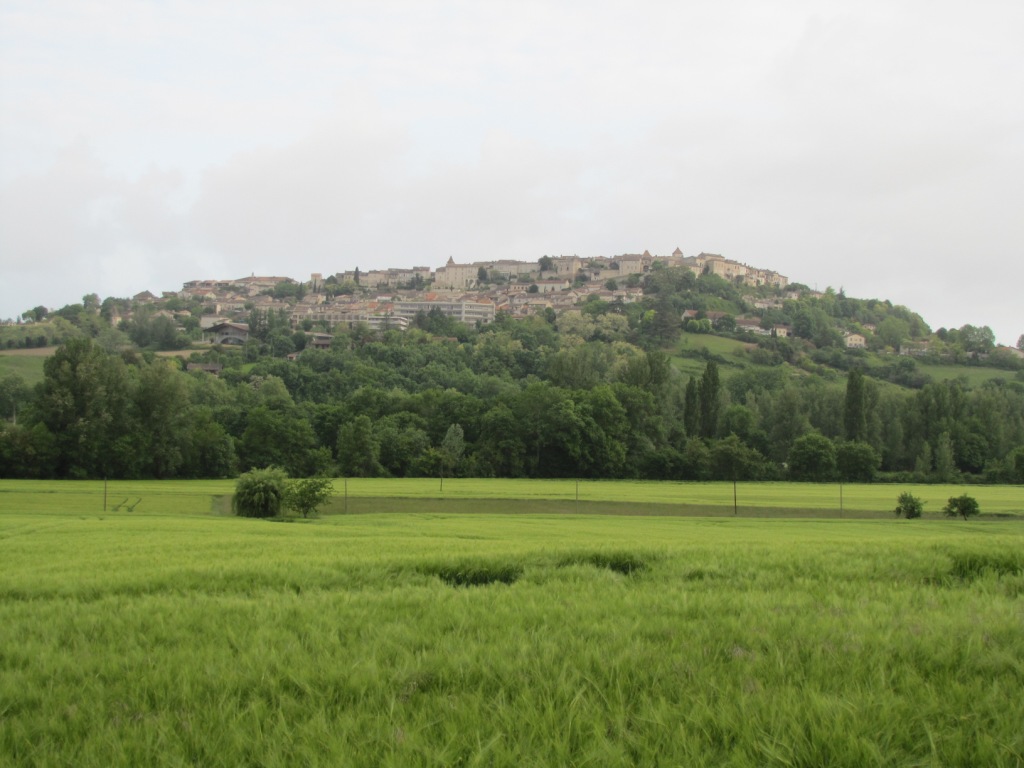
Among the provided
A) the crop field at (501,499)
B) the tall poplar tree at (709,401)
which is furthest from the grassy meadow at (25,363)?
the tall poplar tree at (709,401)

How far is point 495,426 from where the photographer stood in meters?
Result: 80.3

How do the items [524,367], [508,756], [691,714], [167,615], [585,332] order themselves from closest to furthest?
[508,756] → [691,714] → [167,615] → [524,367] → [585,332]

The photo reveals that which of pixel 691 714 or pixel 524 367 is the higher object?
pixel 524 367

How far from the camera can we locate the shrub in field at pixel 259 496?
37.2 meters

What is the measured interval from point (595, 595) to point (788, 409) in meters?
92.5

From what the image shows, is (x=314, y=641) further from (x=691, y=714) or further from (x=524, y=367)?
(x=524, y=367)

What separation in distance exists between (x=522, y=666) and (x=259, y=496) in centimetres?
3461

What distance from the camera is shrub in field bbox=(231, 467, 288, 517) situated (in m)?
37.2

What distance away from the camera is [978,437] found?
8919 cm

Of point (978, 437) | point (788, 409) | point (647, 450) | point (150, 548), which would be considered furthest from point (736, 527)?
point (978, 437)

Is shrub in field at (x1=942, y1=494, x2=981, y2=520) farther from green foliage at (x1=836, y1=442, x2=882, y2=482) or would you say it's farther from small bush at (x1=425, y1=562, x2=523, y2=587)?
small bush at (x1=425, y1=562, x2=523, y2=587)

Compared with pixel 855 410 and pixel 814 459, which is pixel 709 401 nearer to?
pixel 814 459

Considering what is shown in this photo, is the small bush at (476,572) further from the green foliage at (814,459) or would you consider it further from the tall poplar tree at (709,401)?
the tall poplar tree at (709,401)

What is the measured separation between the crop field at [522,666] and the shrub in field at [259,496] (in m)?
29.2
